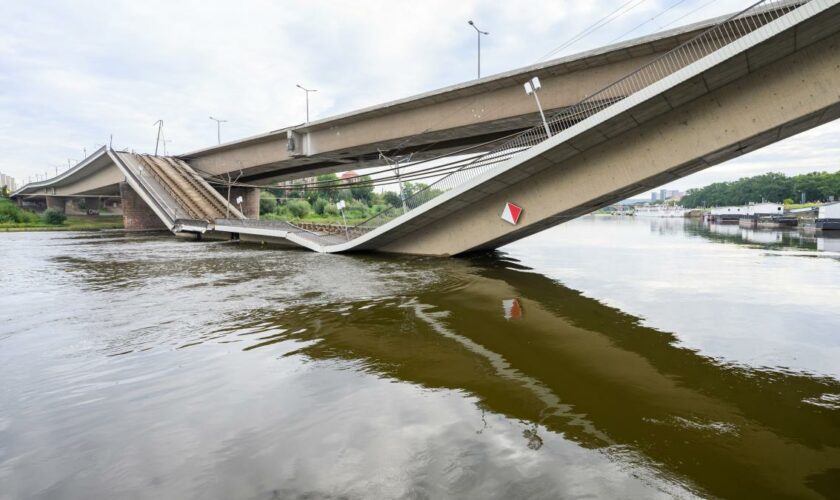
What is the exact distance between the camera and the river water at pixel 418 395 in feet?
10.2

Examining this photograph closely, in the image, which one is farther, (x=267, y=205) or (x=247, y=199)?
(x=267, y=205)

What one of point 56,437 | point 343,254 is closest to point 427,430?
point 56,437

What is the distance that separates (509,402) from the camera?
435 centimetres

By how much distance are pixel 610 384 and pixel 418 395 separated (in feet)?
7.25

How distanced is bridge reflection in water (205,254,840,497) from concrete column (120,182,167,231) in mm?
37471

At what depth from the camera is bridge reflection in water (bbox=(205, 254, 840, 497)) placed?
10.7ft

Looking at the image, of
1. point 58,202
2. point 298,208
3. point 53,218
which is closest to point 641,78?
point 298,208

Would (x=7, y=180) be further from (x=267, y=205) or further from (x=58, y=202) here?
(x=267, y=205)

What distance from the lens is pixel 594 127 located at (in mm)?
12141

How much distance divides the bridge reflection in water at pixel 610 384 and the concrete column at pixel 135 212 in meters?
37.5

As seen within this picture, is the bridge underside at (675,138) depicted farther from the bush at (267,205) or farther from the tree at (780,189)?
the tree at (780,189)

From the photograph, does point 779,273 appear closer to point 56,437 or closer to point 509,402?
point 509,402

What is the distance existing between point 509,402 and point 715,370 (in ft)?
9.59

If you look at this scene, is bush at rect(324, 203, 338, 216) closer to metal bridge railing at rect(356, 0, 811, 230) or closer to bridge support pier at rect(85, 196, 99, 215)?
bridge support pier at rect(85, 196, 99, 215)
